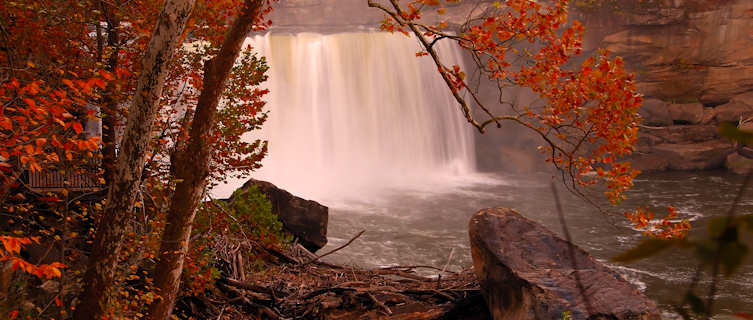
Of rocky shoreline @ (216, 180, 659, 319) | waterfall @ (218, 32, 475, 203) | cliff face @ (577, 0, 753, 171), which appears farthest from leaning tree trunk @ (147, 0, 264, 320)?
cliff face @ (577, 0, 753, 171)

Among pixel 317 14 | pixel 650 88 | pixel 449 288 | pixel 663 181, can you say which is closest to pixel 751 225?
pixel 449 288

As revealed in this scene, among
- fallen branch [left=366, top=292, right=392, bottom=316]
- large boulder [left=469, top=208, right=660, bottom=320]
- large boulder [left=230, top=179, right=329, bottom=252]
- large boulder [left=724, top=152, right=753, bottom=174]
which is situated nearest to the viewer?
Result: large boulder [left=469, top=208, right=660, bottom=320]

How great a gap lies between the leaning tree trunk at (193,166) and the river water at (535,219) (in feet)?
18.1

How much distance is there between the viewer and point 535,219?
1641 cm

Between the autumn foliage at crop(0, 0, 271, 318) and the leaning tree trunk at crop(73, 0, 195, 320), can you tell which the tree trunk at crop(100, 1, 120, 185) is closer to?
the autumn foliage at crop(0, 0, 271, 318)

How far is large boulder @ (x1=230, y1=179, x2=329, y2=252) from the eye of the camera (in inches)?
370

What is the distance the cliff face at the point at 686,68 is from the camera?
21547mm

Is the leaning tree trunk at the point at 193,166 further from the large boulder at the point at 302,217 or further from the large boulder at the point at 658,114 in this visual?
the large boulder at the point at 658,114

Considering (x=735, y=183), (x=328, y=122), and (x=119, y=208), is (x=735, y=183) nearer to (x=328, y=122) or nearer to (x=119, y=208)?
(x=328, y=122)

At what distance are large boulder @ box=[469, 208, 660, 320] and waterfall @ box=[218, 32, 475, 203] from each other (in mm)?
13845

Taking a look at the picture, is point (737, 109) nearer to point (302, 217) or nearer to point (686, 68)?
point (686, 68)

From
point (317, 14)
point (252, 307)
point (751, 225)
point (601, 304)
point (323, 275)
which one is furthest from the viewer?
point (317, 14)

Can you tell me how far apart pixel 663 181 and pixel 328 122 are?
11.7 m

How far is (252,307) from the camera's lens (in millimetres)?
6383
